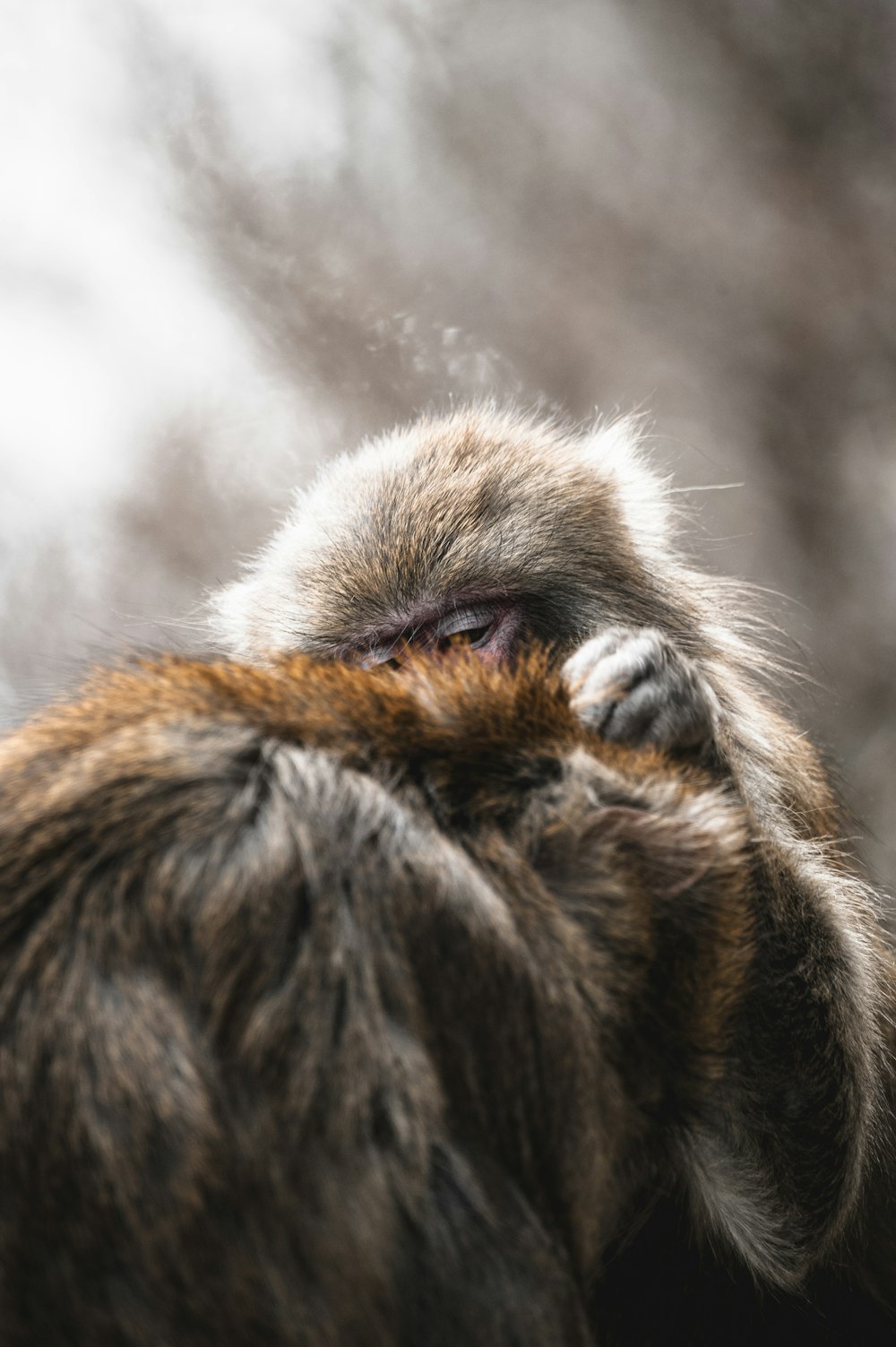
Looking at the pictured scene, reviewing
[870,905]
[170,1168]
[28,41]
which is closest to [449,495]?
[870,905]

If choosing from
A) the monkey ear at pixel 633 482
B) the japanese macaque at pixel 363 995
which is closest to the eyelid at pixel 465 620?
the monkey ear at pixel 633 482

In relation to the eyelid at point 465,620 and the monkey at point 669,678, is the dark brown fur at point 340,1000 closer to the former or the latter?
the monkey at point 669,678

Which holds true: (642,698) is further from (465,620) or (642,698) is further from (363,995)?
(465,620)

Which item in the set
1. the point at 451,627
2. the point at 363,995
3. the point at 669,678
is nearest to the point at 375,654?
the point at 451,627

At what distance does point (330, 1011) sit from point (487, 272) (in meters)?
2.87

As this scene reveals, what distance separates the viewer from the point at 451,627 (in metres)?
1.77

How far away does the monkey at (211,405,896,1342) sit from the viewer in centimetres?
115

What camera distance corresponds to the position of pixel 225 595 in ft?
7.53

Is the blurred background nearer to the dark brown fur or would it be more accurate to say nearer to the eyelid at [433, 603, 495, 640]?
the eyelid at [433, 603, 495, 640]

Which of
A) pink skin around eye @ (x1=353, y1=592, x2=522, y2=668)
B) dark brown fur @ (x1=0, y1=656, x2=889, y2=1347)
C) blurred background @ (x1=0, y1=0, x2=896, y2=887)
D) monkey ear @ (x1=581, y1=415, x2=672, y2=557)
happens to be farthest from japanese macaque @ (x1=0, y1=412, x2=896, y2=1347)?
blurred background @ (x1=0, y1=0, x2=896, y2=887)

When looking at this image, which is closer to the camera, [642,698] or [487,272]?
[642,698]

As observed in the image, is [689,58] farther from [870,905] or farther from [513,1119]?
[513,1119]

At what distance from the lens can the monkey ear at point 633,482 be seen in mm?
1969

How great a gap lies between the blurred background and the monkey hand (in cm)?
200
